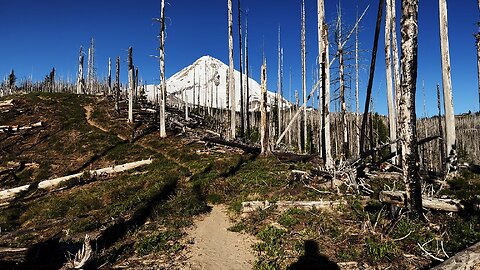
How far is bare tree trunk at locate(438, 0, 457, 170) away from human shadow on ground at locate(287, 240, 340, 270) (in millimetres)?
10306

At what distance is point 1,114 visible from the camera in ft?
123

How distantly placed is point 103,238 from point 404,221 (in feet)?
27.8

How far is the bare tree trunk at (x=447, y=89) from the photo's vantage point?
1479cm

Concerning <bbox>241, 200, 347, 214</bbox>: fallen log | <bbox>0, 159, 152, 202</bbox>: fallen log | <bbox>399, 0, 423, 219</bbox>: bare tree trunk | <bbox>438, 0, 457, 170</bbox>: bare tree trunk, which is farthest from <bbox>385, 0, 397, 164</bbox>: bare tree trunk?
<bbox>0, 159, 152, 202</bbox>: fallen log

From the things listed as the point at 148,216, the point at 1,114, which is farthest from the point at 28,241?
the point at 1,114

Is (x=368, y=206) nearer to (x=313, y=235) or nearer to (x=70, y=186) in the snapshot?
(x=313, y=235)

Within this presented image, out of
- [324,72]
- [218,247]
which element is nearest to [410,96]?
[218,247]

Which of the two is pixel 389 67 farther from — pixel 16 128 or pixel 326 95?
pixel 16 128

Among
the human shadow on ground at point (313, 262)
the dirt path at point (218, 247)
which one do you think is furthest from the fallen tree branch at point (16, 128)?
the human shadow on ground at point (313, 262)

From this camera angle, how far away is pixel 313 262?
7.28 metres

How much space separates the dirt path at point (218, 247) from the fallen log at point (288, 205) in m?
0.90

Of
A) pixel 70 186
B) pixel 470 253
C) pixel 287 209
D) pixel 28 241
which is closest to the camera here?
pixel 470 253

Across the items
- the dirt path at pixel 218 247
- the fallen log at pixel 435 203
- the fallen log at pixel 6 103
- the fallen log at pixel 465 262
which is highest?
the fallen log at pixel 6 103

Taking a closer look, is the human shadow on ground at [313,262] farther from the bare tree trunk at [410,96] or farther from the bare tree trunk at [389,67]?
the bare tree trunk at [389,67]
